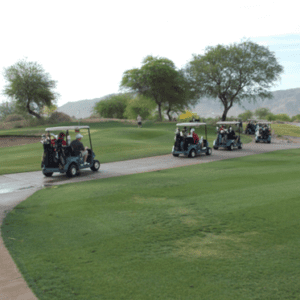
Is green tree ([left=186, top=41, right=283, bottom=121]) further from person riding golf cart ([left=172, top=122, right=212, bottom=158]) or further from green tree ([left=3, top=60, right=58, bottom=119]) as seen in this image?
person riding golf cart ([left=172, top=122, right=212, bottom=158])

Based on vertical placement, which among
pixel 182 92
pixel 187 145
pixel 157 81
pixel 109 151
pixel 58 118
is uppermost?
pixel 157 81

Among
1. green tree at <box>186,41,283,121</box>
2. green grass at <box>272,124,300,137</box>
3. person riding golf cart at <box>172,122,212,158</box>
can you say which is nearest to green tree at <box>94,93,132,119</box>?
green tree at <box>186,41,283,121</box>

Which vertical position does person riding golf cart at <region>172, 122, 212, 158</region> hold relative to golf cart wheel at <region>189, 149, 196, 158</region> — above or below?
above

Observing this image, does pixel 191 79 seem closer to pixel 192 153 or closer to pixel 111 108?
pixel 192 153

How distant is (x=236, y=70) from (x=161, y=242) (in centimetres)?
4812

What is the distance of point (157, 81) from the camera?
5703 centimetres

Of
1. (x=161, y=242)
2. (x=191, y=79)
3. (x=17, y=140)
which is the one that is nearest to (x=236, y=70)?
(x=191, y=79)

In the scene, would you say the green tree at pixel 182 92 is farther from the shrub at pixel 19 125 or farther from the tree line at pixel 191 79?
the shrub at pixel 19 125

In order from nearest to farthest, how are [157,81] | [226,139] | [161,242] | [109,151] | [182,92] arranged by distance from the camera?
[161,242] → [109,151] → [226,139] → [157,81] → [182,92]

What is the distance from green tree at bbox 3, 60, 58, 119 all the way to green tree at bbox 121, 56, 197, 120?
555 inches

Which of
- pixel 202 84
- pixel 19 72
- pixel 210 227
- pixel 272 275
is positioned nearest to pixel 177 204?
pixel 210 227

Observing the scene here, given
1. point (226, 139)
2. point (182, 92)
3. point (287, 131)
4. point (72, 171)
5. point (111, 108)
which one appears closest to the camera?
point (72, 171)

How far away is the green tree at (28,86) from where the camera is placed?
5719cm

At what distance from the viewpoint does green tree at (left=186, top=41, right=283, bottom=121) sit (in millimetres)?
49188
